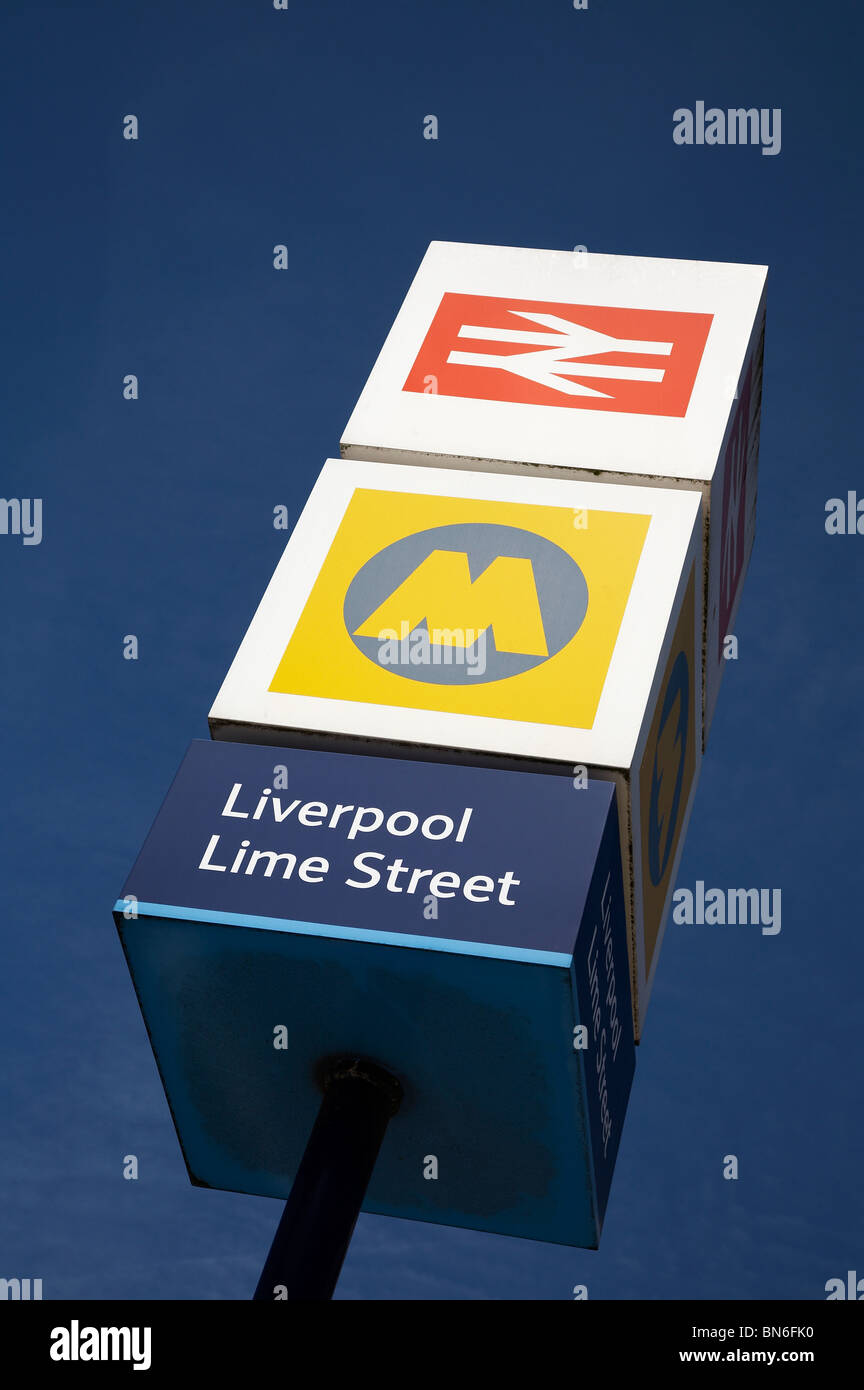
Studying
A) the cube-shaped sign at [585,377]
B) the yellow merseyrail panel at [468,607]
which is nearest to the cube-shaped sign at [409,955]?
the yellow merseyrail panel at [468,607]

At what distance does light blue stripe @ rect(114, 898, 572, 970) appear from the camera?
7.58 meters

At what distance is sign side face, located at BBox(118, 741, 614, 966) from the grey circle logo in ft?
2.04

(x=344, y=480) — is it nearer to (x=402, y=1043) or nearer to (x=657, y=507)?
(x=657, y=507)

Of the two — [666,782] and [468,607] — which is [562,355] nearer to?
[468,607]

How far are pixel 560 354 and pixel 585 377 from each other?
25 cm

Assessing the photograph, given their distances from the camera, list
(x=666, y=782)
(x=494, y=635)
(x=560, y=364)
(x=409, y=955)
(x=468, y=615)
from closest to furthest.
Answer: (x=409, y=955), (x=494, y=635), (x=468, y=615), (x=666, y=782), (x=560, y=364)

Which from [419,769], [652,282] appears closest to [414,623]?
[419,769]

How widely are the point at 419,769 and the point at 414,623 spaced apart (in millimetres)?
859

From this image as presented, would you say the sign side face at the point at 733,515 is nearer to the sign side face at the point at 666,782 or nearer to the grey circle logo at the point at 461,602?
the sign side face at the point at 666,782

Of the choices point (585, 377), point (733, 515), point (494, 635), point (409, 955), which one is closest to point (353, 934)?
point (409, 955)

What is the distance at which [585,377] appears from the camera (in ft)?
34.4

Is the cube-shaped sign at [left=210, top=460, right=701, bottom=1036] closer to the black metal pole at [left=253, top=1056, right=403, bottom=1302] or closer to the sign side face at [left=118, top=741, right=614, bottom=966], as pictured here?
the sign side face at [left=118, top=741, right=614, bottom=966]

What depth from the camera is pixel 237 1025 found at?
8.34m

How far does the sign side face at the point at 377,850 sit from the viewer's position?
25.4ft
